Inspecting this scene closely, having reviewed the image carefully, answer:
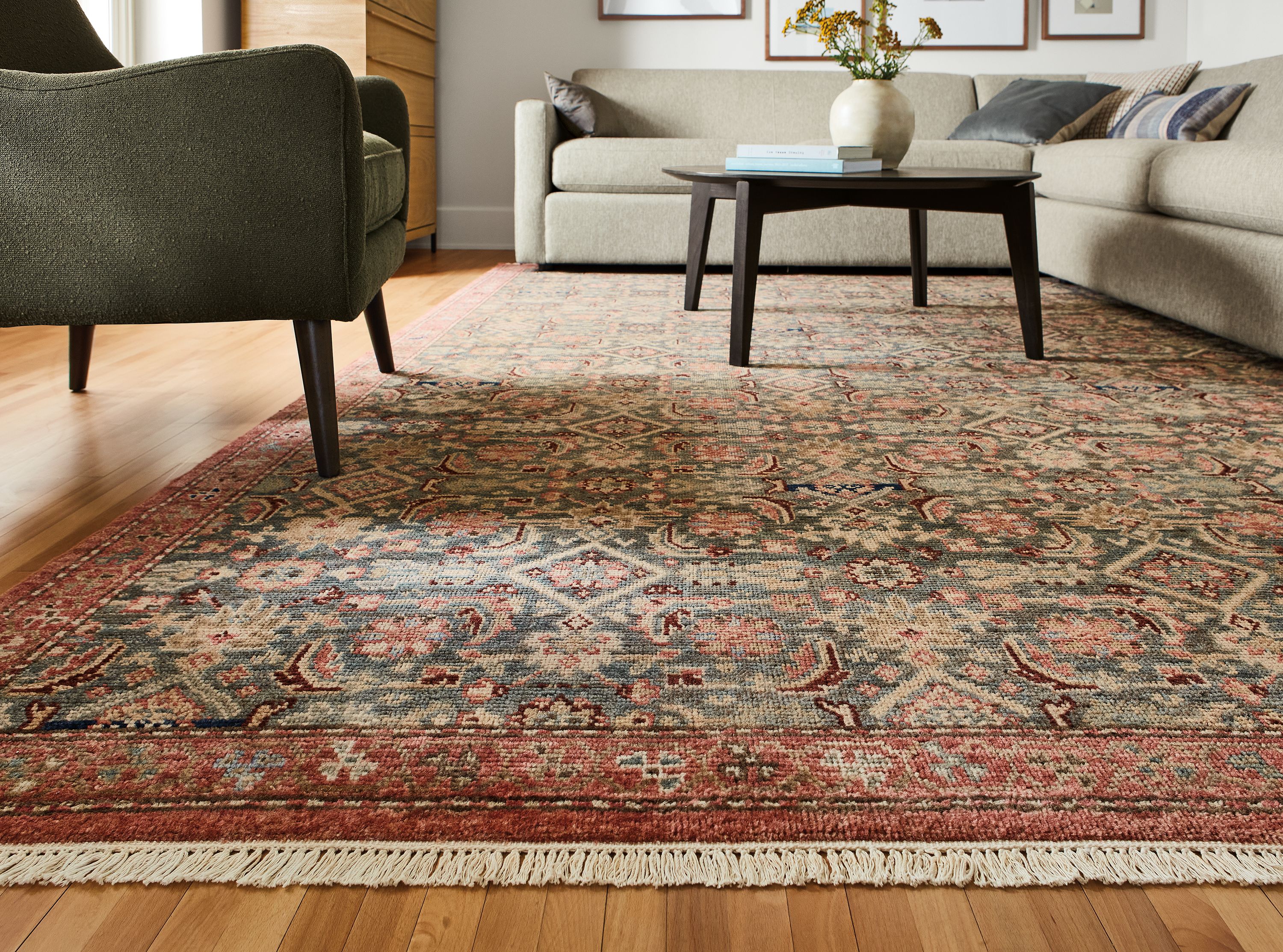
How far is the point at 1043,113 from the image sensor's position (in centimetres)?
409

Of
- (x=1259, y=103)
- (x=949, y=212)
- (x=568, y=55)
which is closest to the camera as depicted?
(x=1259, y=103)

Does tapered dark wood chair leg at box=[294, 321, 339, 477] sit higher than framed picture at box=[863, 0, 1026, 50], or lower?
lower

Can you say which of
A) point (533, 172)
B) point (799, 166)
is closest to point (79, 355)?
point (799, 166)

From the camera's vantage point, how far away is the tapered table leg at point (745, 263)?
2248 mm

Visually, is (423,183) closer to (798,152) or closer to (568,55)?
(568,55)

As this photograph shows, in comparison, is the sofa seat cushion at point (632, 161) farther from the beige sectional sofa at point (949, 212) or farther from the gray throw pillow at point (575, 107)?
the gray throw pillow at point (575, 107)

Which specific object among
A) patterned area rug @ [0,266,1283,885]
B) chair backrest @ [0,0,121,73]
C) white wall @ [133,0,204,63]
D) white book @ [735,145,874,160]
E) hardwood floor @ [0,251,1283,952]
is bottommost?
hardwood floor @ [0,251,1283,952]

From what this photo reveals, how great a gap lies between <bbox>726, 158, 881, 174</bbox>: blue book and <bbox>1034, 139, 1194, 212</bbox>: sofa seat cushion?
2.50 ft

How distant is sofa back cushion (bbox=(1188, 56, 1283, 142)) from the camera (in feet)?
10.8

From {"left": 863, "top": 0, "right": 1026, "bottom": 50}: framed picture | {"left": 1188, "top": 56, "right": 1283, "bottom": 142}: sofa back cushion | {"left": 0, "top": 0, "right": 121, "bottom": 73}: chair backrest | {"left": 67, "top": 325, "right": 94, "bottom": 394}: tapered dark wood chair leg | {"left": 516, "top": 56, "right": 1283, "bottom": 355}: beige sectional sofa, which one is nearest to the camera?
{"left": 0, "top": 0, "right": 121, "bottom": 73}: chair backrest

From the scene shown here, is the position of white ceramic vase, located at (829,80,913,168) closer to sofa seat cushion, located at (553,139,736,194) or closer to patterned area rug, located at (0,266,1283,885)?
patterned area rug, located at (0,266,1283,885)

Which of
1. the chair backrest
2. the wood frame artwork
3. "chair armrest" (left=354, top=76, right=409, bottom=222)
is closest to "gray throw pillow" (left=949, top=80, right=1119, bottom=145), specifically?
the wood frame artwork

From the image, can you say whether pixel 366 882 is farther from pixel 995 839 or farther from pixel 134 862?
pixel 995 839

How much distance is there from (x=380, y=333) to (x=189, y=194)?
804 millimetres
